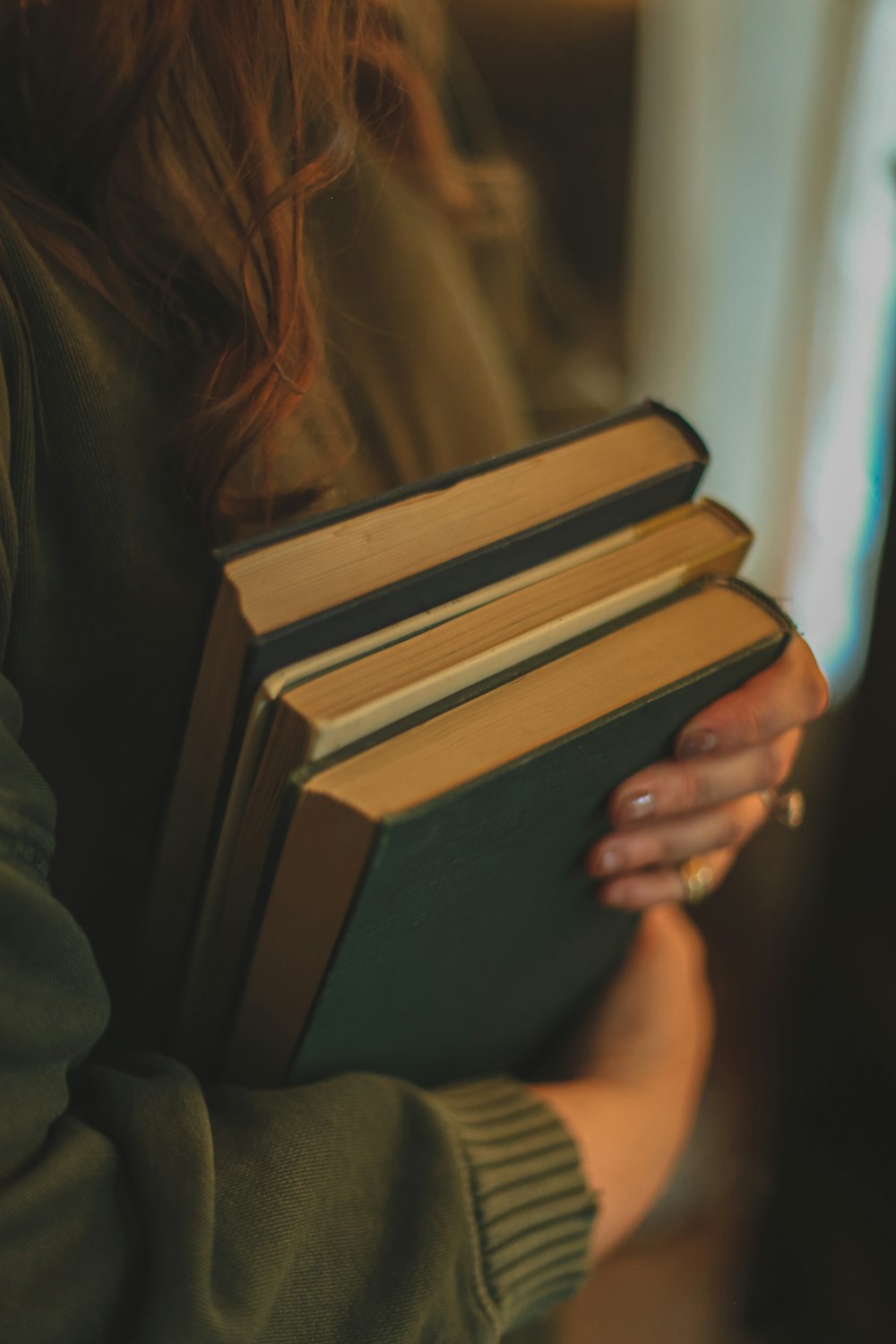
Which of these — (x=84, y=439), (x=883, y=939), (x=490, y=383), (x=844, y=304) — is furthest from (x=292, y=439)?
(x=844, y=304)

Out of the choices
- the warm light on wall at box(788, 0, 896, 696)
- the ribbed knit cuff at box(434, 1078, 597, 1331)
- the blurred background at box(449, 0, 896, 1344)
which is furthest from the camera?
the warm light on wall at box(788, 0, 896, 696)

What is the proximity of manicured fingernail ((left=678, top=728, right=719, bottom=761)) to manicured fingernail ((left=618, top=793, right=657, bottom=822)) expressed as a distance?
0.03 m

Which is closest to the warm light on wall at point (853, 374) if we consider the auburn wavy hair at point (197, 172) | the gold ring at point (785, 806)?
the gold ring at point (785, 806)

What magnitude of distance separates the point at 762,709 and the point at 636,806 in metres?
0.08

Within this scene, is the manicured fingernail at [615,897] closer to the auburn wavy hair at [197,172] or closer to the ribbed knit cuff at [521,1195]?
the ribbed knit cuff at [521,1195]

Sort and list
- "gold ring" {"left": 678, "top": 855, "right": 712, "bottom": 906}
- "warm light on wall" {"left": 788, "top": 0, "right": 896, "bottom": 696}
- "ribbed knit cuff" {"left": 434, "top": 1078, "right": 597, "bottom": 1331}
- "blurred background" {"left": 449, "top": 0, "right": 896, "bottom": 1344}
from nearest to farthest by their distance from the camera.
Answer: "ribbed knit cuff" {"left": 434, "top": 1078, "right": 597, "bottom": 1331} → "gold ring" {"left": 678, "top": 855, "right": 712, "bottom": 906} → "blurred background" {"left": 449, "top": 0, "right": 896, "bottom": 1344} → "warm light on wall" {"left": 788, "top": 0, "right": 896, "bottom": 696}

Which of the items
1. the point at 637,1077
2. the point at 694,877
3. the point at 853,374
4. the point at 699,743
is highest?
the point at 853,374

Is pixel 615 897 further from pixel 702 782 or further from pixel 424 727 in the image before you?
pixel 424 727

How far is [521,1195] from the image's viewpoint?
0.48m

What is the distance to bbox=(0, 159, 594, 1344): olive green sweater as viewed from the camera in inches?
14.6

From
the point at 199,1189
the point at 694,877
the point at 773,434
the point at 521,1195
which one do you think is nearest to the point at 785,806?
the point at 694,877

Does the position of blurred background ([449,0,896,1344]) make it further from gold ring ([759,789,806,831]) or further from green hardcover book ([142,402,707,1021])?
green hardcover book ([142,402,707,1021])

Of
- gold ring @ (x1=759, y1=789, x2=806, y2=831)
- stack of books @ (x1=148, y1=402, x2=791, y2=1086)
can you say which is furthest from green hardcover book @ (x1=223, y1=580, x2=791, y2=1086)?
gold ring @ (x1=759, y1=789, x2=806, y2=831)

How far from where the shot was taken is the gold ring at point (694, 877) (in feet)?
2.01
